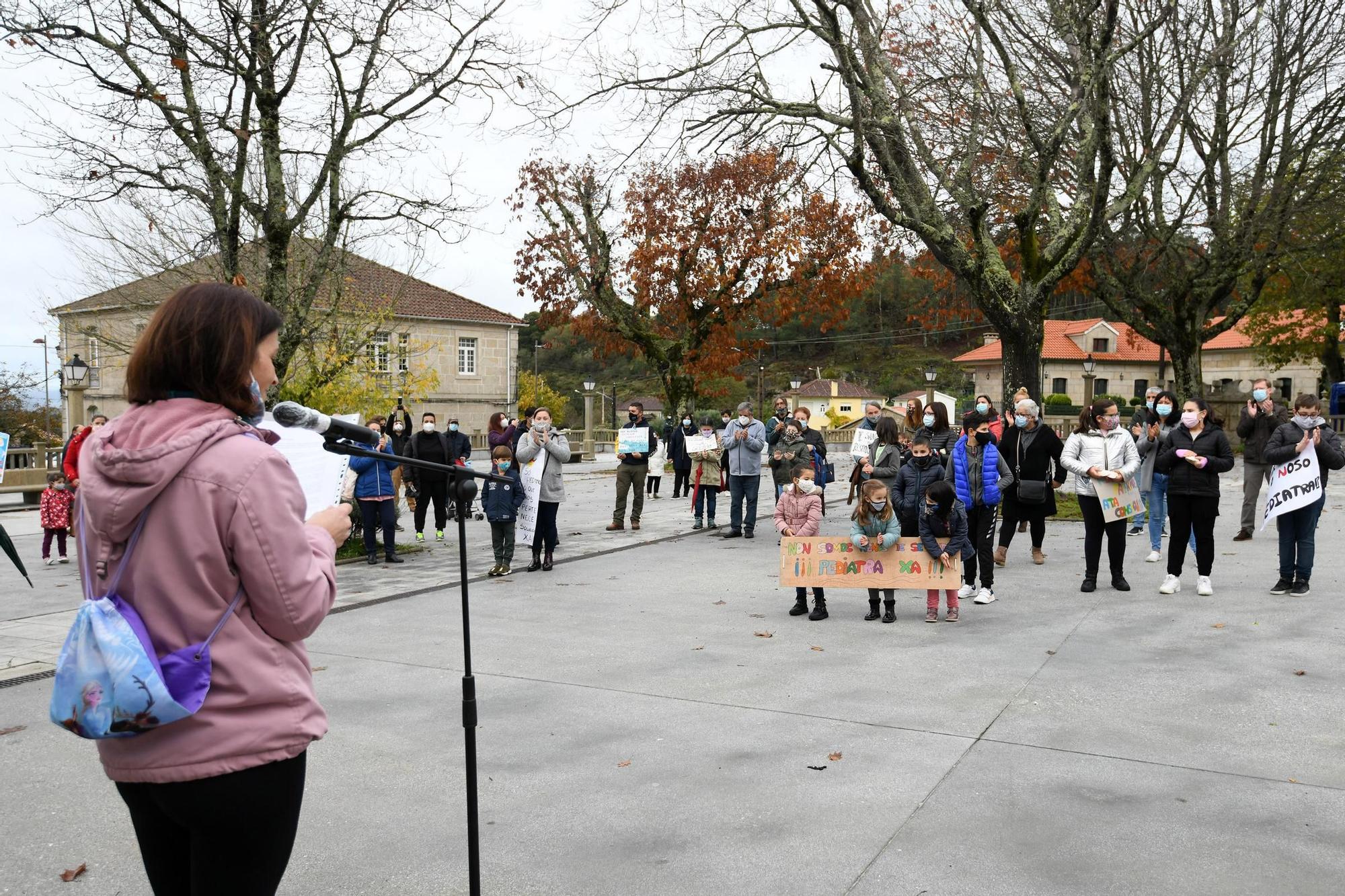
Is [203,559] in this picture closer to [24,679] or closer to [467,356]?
[24,679]

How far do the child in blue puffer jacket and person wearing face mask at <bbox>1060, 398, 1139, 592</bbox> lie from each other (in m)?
2.38

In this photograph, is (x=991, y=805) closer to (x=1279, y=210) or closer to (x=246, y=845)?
(x=246, y=845)

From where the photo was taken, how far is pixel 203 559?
201 centimetres

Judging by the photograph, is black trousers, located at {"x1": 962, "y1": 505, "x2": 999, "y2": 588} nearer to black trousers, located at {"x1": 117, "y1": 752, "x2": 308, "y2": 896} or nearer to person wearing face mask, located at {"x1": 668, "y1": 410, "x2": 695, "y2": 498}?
black trousers, located at {"x1": 117, "y1": 752, "x2": 308, "y2": 896}

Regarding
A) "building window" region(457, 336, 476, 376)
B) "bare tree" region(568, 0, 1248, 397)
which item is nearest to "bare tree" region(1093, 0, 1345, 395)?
"bare tree" region(568, 0, 1248, 397)

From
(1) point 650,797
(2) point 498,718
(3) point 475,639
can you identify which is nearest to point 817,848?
(1) point 650,797

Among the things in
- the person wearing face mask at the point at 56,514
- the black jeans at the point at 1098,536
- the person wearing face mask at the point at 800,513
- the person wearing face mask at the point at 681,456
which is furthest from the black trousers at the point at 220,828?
the person wearing face mask at the point at 681,456

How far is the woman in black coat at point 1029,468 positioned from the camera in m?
12.0

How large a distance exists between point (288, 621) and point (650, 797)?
9.81 feet

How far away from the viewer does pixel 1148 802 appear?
4602 mm

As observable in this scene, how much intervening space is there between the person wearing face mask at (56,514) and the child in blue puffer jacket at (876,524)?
9.65 metres

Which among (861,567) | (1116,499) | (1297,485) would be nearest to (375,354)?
(861,567)

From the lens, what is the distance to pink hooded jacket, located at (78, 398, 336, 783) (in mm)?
2006

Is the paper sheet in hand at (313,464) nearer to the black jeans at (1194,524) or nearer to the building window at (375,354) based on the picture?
the black jeans at (1194,524)
